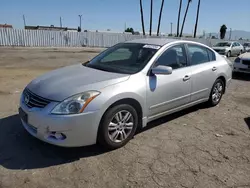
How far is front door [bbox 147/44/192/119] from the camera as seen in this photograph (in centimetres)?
367

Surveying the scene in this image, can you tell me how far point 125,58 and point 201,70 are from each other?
1595mm

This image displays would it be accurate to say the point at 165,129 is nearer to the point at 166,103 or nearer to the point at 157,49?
the point at 166,103

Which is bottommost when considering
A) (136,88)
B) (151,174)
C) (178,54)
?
(151,174)

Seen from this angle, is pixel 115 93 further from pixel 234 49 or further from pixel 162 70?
pixel 234 49

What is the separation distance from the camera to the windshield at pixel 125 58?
146 inches

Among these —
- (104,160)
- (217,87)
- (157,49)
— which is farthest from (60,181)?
(217,87)

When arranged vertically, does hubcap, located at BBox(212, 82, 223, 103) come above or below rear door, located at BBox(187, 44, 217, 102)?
below

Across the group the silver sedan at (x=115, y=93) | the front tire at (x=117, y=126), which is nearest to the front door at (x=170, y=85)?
the silver sedan at (x=115, y=93)

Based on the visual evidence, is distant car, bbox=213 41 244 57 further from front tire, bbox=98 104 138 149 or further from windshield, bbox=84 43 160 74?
front tire, bbox=98 104 138 149

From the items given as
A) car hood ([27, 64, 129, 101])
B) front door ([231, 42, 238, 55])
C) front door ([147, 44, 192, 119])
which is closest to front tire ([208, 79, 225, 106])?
front door ([147, 44, 192, 119])

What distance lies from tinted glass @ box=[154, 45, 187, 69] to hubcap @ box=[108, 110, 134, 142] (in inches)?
41.1

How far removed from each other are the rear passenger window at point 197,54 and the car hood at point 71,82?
5.81ft

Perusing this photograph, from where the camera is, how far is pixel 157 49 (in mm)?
3930

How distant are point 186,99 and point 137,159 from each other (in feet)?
5.79
